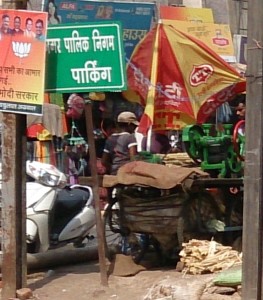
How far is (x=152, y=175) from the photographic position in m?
7.97

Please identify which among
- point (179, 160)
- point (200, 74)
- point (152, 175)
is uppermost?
point (200, 74)

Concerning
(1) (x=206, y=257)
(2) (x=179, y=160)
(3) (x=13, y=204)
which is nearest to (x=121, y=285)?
(1) (x=206, y=257)

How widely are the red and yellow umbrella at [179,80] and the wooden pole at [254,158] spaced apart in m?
4.44

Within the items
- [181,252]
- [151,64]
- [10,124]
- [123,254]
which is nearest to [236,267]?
[181,252]

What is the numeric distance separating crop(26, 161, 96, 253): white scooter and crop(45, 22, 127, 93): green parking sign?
5.82 feet

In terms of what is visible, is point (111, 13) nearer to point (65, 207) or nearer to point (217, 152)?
point (65, 207)

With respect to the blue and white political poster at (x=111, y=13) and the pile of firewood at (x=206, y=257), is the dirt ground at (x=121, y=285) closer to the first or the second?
the pile of firewood at (x=206, y=257)

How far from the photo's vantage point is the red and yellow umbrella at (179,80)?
989 centimetres

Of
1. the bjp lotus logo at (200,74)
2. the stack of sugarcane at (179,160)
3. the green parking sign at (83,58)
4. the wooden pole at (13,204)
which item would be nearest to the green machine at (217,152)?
the stack of sugarcane at (179,160)

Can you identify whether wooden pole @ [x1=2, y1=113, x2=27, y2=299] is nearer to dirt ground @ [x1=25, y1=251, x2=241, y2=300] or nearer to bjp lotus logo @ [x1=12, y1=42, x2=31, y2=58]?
dirt ground @ [x1=25, y1=251, x2=241, y2=300]

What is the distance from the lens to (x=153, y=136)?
10930 millimetres

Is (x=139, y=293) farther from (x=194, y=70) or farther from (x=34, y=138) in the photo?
(x=34, y=138)

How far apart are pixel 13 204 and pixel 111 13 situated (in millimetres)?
9105

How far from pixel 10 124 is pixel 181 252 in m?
2.17
